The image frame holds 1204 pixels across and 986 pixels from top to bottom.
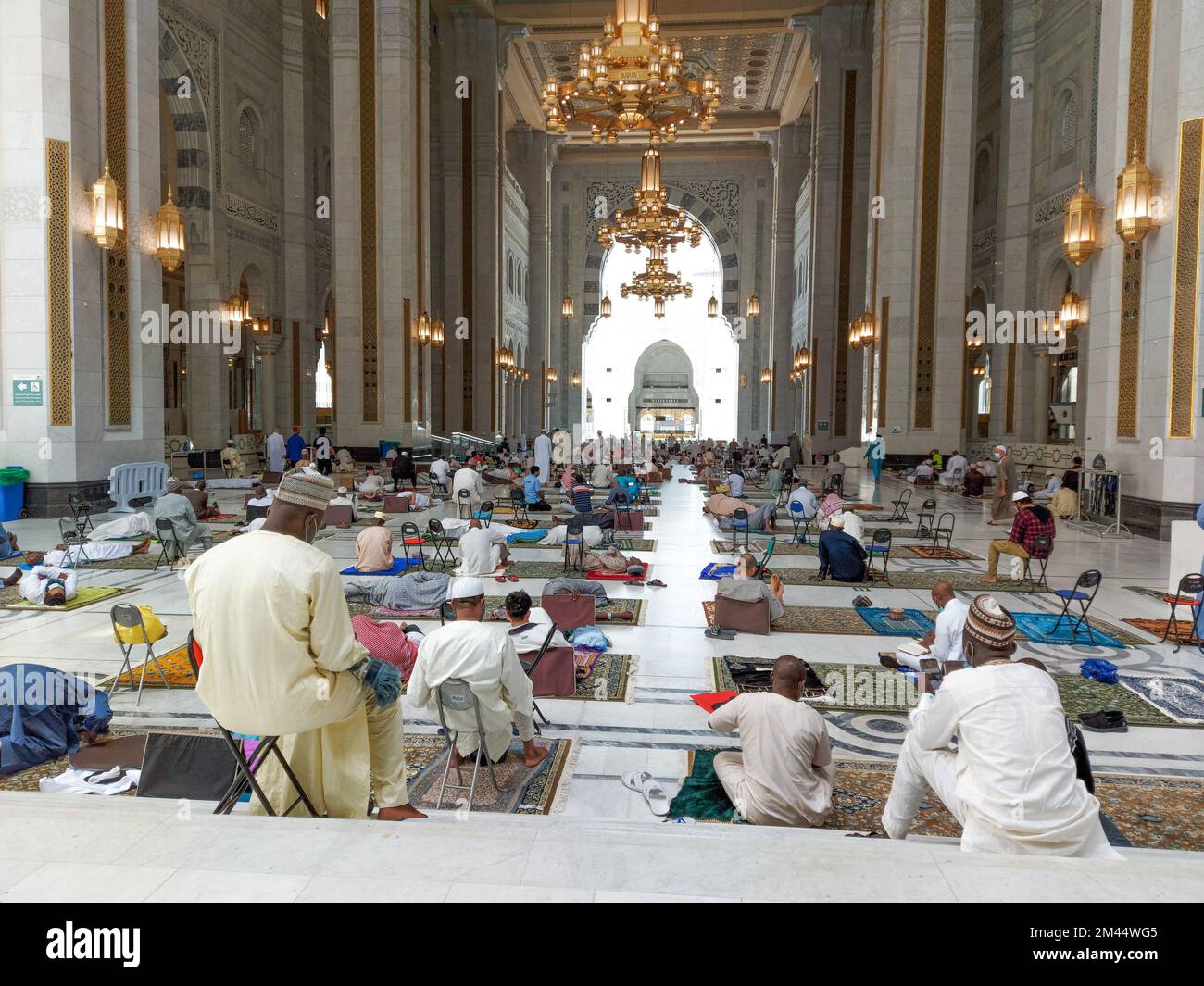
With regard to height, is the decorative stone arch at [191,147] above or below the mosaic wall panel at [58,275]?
above

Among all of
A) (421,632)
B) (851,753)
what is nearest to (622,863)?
(851,753)

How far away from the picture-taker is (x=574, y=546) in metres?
8.61

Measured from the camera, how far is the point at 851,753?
3.99m

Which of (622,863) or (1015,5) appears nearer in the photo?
(622,863)

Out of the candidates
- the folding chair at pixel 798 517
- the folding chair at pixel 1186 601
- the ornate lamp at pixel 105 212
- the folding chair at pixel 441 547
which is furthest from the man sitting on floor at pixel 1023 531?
the ornate lamp at pixel 105 212

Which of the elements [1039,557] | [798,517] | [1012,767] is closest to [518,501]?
[798,517]

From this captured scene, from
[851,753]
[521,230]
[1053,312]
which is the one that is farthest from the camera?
[521,230]

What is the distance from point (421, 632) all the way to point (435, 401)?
62.5ft

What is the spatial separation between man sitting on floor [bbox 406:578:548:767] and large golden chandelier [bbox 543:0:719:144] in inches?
404

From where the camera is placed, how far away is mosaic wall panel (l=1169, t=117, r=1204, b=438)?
9266mm

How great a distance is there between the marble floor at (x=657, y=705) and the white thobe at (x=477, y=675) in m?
0.40

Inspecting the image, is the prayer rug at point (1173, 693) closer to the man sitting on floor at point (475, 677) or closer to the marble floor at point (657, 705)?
the marble floor at point (657, 705)

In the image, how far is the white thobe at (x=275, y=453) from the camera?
17.0m
